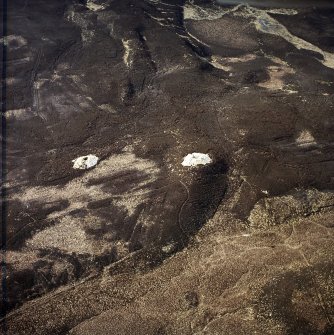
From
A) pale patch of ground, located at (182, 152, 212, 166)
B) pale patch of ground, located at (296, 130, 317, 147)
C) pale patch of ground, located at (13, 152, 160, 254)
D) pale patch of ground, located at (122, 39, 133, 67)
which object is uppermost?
pale patch of ground, located at (122, 39, 133, 67)

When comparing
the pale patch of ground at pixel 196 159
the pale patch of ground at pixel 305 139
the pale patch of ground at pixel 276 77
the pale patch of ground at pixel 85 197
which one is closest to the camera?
the pale patch of ground at pixel 85 197

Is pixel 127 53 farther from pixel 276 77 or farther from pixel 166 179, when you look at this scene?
pixel 166 179

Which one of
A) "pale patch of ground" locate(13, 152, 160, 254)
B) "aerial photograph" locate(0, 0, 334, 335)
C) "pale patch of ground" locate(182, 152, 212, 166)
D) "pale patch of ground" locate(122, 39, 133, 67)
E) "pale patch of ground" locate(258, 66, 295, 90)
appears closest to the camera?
"aerial photograph" locate(0, 0, 334, 335)

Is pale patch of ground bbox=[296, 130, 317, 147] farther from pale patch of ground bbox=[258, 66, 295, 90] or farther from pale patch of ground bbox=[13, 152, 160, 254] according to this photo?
pale patch of ground bbox=[13, 152, 160, 254]

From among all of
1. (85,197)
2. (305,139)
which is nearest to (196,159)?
(85,197)

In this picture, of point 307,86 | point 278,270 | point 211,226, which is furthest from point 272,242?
point 307,86

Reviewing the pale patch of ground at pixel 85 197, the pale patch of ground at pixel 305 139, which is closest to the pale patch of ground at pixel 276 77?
the pale patch of ground at pixel 305 139

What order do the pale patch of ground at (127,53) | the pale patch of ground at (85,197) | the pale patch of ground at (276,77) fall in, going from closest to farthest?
Answer: the pale patch of ground at (85,197) < the pale patch of ground at (276,77) < the pale patch of ground at (127,53)

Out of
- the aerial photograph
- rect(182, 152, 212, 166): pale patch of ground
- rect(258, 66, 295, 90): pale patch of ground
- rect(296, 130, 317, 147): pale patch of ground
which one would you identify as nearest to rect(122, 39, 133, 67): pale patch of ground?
the aerial photograph

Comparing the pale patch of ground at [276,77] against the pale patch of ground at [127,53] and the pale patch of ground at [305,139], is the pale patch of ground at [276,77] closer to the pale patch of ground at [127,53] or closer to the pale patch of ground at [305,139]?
the pale patch of ground at [305,139]
